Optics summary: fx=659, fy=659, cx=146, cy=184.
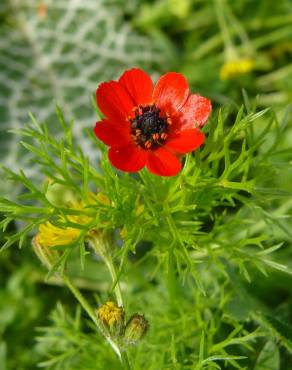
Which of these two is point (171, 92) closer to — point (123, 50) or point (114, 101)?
point (114, 101)

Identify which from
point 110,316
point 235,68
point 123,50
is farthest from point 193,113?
point 123,50

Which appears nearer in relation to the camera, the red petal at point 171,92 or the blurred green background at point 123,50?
the red petal at point 171,92

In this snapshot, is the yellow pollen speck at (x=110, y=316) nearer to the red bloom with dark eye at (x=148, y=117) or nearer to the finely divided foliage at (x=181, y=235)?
the finely divided foliage at (x=181, y=235)

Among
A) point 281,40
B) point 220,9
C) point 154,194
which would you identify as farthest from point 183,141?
point 281,40

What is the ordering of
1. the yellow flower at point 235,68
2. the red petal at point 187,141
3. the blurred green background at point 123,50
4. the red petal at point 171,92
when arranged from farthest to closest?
the blurred green background at point 123,50, the yellow flower at point 235,68, the red petal at point 171,92, the red petal at point 187,141

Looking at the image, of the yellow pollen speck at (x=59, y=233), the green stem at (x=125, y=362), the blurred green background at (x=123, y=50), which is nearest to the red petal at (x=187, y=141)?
the yellow pollen speck at (x=59, y=233)

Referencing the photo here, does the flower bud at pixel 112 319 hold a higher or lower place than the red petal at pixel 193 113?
lower

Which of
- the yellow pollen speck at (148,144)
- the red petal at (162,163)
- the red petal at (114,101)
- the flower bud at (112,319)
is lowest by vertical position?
the flower bud at (112,319)

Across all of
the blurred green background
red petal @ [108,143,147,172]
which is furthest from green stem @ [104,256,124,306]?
the blurred green background
